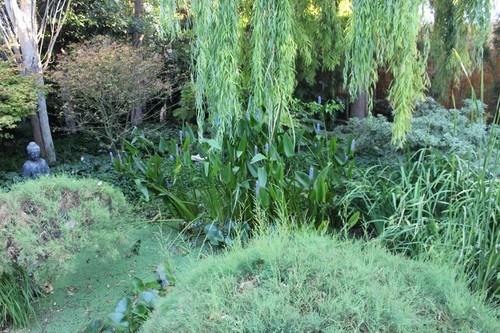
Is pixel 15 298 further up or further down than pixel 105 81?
further down

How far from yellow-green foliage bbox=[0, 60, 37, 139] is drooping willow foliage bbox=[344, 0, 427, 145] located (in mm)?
4238

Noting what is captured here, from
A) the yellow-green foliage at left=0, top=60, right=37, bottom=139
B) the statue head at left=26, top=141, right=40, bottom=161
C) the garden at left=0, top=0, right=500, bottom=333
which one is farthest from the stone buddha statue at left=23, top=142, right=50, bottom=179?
the garden at left=0, top=0, right=500, bottom=333

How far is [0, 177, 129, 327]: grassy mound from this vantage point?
84.0 inches

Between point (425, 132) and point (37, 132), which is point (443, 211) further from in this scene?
point (37, 132)

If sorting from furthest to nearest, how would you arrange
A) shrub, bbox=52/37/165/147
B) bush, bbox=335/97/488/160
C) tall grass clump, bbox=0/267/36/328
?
shrub, bbox=52/37/165/147 < bush, bbox=335/97/488/160 < tall grass clump, bbox=0/267/36/328

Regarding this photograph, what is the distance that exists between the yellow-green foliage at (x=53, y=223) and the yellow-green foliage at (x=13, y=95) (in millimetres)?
2856

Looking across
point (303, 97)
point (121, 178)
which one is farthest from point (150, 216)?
point (303, 97)

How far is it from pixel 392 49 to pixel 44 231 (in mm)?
2306

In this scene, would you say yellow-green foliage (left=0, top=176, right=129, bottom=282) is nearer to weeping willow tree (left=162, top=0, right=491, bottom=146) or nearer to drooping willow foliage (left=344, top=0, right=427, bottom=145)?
weeping willow tree (left=162, top=0, right=491, bottom=146)

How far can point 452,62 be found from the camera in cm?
329

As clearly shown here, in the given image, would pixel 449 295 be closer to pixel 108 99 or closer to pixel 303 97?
pixel 108 99

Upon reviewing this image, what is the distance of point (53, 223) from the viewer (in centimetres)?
229

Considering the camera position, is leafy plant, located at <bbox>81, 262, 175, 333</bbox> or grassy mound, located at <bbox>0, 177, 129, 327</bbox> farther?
grassy mound, located at <bbox>0, 177, 129, 327</bbox>

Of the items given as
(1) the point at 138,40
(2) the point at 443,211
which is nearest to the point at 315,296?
(2) the point at 443,211
